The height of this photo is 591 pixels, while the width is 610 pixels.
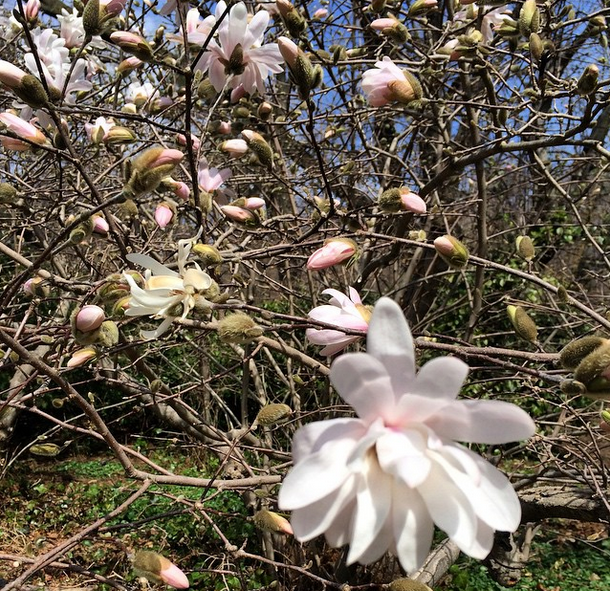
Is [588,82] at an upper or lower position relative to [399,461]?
upper

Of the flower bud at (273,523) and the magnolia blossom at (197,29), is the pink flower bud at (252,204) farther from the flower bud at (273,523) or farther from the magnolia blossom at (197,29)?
the flower bud at (273,523)

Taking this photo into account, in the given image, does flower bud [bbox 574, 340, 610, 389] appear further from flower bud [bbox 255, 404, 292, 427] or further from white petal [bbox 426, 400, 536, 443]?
flower bud [bbox 255, 404, 292, 427]

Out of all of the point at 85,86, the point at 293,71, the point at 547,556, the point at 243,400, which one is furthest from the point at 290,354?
the point at 547,556

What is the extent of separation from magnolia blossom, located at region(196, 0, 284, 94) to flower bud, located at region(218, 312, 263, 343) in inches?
32.5

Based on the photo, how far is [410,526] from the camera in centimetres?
58

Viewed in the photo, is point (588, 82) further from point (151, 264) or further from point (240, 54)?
point (151, 264)

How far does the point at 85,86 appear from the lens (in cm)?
166

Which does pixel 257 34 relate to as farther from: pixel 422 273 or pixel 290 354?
pixel 422 273

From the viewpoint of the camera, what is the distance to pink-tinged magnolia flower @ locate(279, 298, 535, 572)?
0.55 m

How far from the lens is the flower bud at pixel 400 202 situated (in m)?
1.15

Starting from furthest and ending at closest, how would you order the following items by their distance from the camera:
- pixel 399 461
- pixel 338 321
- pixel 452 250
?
1. pixel 452 250
2. pixel 338 321
3. pixel 399 461

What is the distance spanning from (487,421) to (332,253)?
56 cm

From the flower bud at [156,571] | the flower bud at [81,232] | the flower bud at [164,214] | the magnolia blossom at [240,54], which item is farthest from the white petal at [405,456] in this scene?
the magnolia blossom at [240,54]

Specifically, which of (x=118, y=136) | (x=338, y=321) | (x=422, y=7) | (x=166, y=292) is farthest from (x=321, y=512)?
(x=422, y=7)
